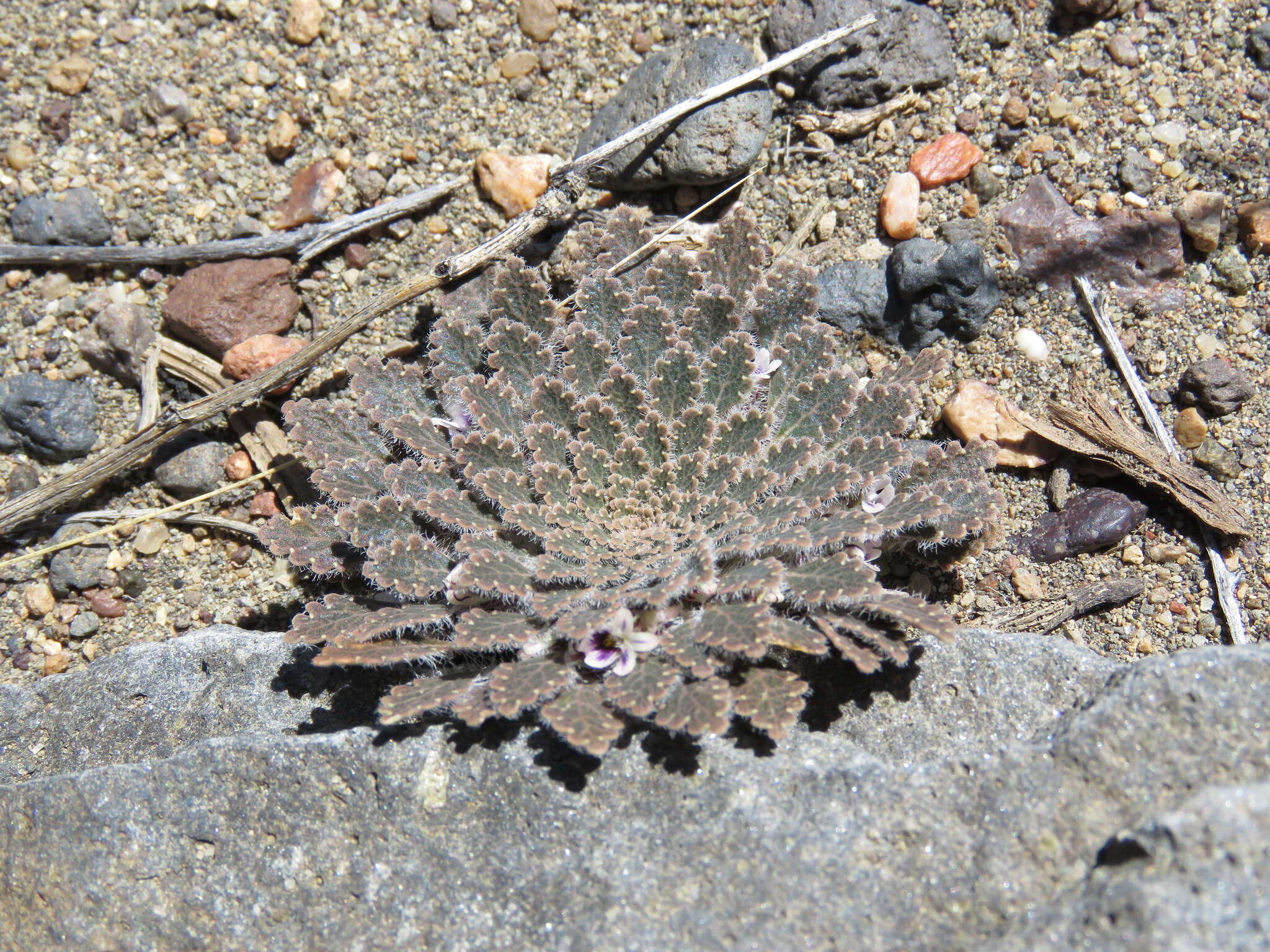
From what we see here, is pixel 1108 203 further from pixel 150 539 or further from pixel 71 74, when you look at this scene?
pixel 71 74

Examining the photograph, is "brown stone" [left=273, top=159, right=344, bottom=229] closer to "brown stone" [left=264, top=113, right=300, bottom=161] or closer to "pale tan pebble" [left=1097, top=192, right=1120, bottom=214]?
"brown stone" [left=264, top=113, right=300, bottom=161]

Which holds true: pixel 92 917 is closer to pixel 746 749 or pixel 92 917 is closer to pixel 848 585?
pixel 746 749

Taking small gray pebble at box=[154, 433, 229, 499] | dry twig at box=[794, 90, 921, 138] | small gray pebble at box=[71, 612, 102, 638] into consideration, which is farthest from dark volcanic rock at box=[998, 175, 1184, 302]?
small gray pebble at box=[71, 612, 102, 638]

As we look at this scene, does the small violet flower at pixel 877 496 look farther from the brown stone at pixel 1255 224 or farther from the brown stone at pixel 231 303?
the brown stone at pixel 231 303

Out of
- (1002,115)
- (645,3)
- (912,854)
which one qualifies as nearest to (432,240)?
(645,3)

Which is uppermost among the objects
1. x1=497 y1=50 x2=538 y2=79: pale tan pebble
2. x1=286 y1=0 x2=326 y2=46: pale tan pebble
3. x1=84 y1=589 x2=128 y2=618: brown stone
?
x1=286 y1=0 x2=326 y2=46: pale tan pebble
